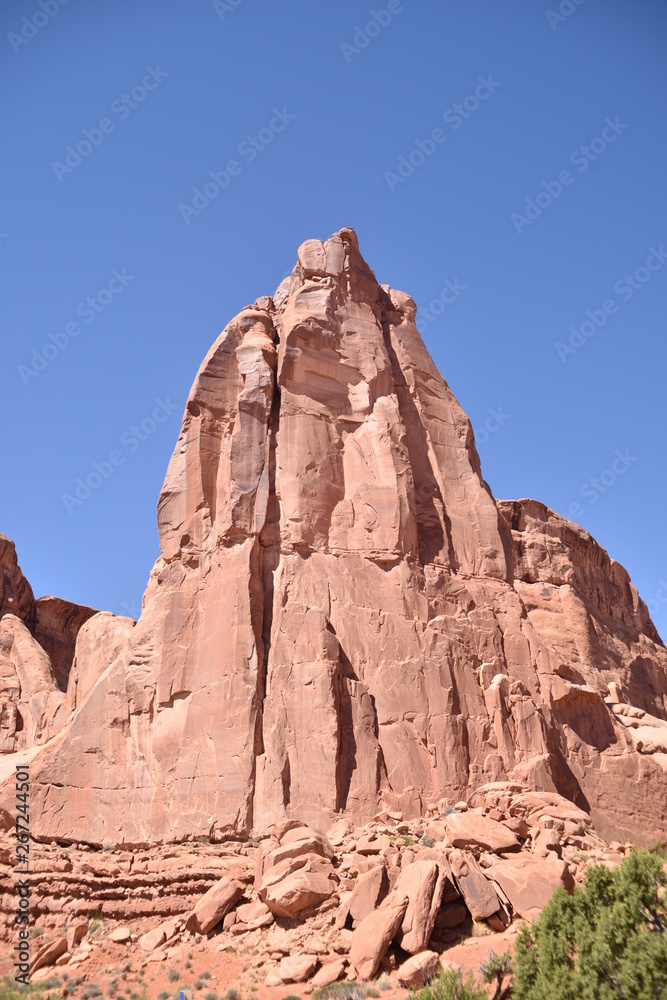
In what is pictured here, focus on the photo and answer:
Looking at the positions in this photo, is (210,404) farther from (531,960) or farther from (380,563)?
(531,960)

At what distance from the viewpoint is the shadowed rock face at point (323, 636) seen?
2878 centimetres

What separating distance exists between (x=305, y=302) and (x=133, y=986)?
2372cm

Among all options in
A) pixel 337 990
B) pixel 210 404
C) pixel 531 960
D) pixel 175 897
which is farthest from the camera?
pixel 210 404

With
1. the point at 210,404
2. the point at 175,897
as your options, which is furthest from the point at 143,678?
the point at 210,404

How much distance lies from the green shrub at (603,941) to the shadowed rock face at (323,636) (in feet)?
29.1

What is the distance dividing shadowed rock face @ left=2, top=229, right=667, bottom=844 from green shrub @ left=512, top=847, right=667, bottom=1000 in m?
8.87

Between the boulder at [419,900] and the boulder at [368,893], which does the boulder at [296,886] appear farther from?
the boulder at [419,900]

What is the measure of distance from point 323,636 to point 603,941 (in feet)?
45.0

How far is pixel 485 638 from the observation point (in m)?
32.4

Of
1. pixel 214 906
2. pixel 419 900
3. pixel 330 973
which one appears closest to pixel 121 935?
pixel 214 906

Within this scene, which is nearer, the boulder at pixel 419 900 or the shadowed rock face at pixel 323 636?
the boulder at pixel 419 900

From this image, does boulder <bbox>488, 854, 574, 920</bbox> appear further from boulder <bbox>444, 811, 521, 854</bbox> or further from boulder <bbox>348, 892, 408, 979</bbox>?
boulder <bbox>348, 892, 408, 979</bbox>

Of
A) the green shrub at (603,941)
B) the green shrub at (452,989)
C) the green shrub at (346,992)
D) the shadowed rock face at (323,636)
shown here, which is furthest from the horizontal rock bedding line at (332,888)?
the green shrub at (603,941)

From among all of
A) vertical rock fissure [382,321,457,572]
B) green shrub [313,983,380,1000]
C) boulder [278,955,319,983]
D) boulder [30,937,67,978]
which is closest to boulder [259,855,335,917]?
boulder [278,955,319,983]
